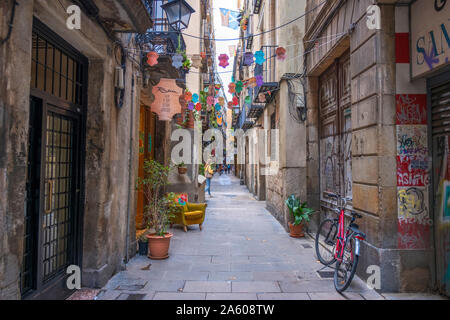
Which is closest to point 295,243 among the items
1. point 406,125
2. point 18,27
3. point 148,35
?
point 406,125

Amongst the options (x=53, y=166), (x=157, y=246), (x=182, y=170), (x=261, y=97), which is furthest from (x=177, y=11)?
(x=261, y=97)

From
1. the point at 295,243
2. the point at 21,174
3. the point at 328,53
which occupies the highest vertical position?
the point at 328,53

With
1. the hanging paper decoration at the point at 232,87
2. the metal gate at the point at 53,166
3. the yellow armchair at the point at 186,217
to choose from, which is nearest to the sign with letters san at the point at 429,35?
the metal gate at the point at 53,166

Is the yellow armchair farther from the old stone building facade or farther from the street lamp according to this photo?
the street lamp

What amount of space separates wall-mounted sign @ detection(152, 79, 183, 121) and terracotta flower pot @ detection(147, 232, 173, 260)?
273cm

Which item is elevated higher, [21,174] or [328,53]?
[328,53]

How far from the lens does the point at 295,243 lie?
731 cm

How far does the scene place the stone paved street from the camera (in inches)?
170

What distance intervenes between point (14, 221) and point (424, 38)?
5.20 metres

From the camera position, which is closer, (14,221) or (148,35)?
(14,221)

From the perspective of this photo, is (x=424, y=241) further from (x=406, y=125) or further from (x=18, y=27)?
(x=18, y=27)

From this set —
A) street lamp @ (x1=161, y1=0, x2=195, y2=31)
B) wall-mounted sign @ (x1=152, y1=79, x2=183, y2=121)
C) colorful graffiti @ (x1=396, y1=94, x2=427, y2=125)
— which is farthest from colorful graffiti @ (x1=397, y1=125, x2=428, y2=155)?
wall-mounted sign @ (x1=152, y1=79, x2=183, y2=121)

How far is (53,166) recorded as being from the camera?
4.04 meters

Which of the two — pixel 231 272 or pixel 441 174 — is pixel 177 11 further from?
pixel 441 174
